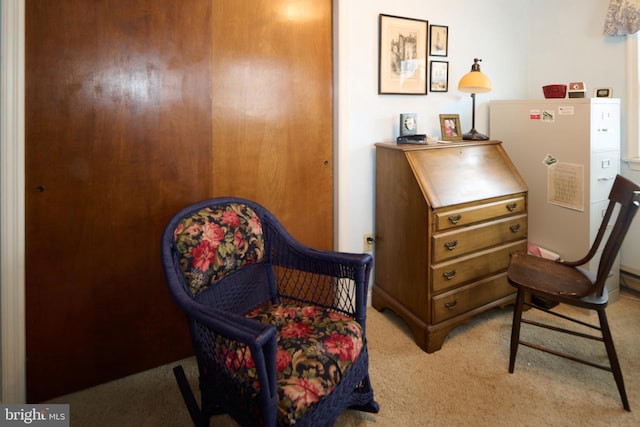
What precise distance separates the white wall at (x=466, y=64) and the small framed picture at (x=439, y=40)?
47 millimetres

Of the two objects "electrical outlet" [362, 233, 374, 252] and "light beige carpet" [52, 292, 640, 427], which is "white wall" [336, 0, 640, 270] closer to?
"electrical outlet" [362, 233, 374, 252]

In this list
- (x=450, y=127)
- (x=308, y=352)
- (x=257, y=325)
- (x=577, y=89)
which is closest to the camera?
(x=257, y=325)

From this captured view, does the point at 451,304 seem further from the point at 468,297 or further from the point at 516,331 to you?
the point at 516,331

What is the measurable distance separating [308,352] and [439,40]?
7.52 ft

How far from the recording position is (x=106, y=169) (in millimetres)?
1731

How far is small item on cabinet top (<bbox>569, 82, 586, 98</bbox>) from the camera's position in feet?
8.02

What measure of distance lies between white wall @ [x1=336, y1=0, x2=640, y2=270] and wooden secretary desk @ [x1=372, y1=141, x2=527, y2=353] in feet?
0.58

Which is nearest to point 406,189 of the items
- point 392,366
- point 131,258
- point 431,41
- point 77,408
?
point 392,366

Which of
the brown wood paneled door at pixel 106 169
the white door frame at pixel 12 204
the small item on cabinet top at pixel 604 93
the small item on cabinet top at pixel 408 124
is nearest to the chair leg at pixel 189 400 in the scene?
the brown wood paneled door at pixel 106 169

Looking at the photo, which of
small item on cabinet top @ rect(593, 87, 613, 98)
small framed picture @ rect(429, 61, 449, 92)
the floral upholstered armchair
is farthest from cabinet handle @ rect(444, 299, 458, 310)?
small item on cabinet top @ rect(593, 87, 613, 98)

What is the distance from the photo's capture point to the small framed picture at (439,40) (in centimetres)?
259

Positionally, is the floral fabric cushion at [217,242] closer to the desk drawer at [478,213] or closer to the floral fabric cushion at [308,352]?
the floral fabric cushion at [308,352]

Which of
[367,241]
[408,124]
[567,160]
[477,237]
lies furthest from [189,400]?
[567,160]

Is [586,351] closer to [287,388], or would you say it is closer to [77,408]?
[287,388]
